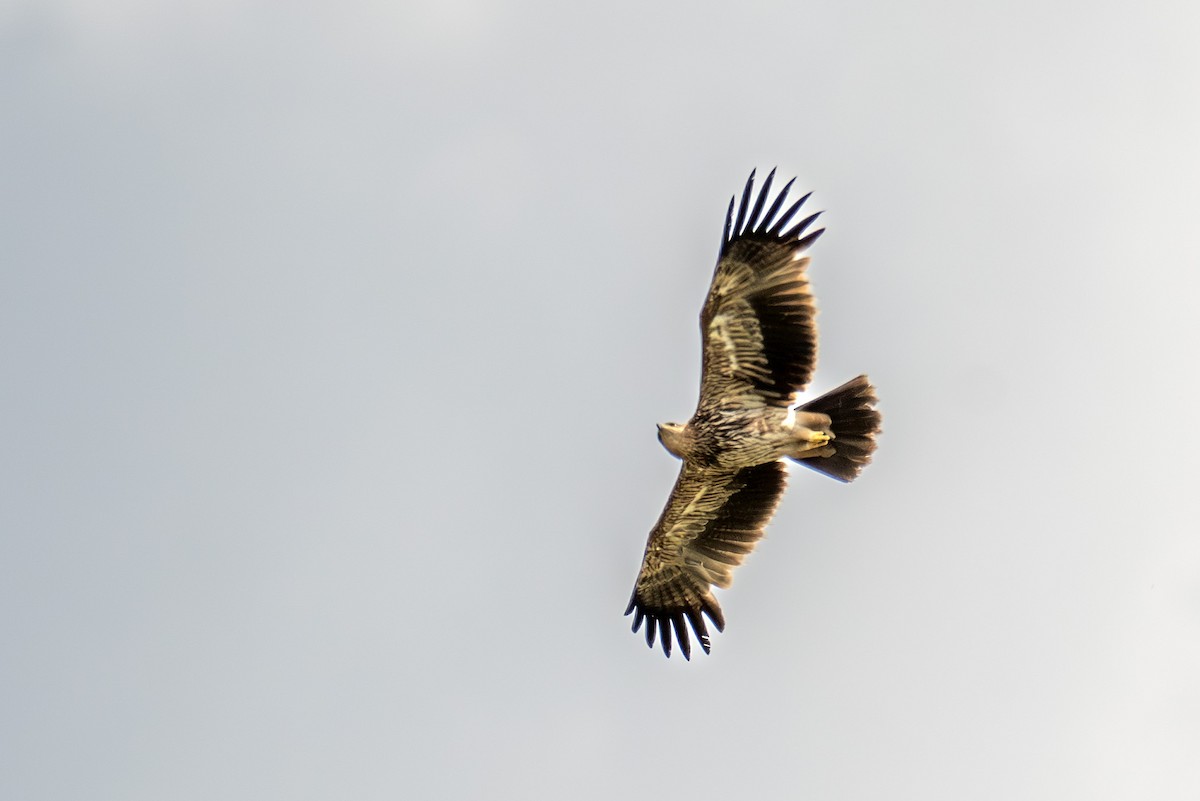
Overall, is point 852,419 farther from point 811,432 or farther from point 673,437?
point 673,437

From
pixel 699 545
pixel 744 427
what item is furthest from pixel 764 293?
pixel 699 545

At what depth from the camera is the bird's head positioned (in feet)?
40.8

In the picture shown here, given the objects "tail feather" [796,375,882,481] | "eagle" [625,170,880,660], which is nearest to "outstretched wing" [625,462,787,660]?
"eagle" [625,170,880,660]

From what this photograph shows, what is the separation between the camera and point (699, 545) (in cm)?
1336

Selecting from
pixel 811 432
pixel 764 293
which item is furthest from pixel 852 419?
pixel 764 293

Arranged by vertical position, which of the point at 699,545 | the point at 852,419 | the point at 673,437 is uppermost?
the point at 852,419

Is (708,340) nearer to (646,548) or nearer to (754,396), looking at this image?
(754,396)

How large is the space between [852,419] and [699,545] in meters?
2.03

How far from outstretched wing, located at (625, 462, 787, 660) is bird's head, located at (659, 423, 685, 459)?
460 millimetres

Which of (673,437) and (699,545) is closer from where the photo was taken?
(673,437)

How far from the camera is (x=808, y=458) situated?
12516 mm

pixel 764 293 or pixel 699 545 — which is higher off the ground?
pixel 764 293

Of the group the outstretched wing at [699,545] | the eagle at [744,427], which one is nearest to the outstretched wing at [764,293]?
the eagle at [744,427]

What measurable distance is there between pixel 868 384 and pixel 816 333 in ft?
2.81
